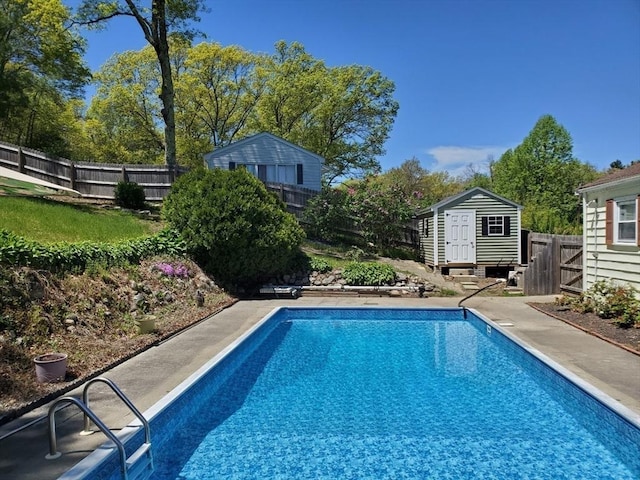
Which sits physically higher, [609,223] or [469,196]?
[469,196]

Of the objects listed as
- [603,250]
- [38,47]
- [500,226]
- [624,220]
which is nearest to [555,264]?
[603,250]

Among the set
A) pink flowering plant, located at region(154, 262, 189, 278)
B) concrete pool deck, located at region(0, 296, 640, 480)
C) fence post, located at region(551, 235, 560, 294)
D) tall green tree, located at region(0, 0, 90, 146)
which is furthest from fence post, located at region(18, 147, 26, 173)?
fence post, located at region(551, 235, 560, 294)

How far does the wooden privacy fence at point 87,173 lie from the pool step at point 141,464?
52.6 feet

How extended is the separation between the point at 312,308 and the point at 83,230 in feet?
21.4

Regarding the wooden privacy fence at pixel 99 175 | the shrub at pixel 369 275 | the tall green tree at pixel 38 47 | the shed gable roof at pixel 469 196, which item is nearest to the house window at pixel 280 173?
the wooden privacy fence at pixel 99 175

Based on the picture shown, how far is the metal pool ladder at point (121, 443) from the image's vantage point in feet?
11.6

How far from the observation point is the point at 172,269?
1142cm

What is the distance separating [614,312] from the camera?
30.8ft

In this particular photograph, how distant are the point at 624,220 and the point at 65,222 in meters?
14.2

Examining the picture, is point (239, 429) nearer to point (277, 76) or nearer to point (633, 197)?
point (633, 197)

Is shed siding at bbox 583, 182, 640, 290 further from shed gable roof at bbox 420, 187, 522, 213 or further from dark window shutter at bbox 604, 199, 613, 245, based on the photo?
shed gable roof at bbox 420, 187, 522, 213

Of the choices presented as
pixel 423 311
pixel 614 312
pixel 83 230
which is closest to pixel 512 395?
pixel 614 312

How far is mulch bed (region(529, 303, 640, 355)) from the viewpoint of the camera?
771cm

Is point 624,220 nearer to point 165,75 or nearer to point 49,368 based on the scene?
point 49,368
